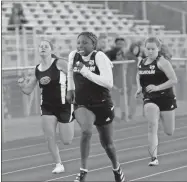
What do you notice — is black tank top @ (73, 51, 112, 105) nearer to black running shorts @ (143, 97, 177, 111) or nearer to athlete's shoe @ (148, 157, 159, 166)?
black running shorts @ (143, 97, 177, 111)

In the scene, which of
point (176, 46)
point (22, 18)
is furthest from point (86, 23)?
point (176, 46)

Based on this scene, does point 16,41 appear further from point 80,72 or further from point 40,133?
point 80,72

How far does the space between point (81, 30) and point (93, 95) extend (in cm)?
1697

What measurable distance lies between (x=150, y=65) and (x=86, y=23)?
16.7m

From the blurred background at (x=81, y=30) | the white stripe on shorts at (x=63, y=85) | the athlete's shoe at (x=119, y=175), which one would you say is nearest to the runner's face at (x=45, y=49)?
the white stripe on shorts at (x=63, y=85)

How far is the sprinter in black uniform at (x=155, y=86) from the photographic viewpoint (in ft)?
19.9

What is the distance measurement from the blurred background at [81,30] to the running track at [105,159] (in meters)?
0.73

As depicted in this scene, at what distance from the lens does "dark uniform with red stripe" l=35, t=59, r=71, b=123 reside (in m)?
Result: 5.79

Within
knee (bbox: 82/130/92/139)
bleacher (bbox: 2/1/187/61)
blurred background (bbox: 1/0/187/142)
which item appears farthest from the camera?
bleacher (bbox: 2/1/187/61)

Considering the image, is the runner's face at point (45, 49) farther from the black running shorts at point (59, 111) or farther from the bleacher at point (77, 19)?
the bleacher at point (77, 19)

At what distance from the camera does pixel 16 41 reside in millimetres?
15945

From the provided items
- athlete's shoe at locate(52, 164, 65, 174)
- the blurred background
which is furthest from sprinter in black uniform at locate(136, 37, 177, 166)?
the blurred background

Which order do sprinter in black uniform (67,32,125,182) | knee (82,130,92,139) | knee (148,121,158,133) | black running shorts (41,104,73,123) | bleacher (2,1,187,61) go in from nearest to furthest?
sprinter in black uniform (67,32,125,182) → knee (82,130,92,139) → black running shorts (41,104,73,123) → knee (148,121,158,133) → bleacher (2,1,187,61)

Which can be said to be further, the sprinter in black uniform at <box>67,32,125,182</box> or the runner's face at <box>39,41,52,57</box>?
the runner's face at <box>39,41,52,57</box>
